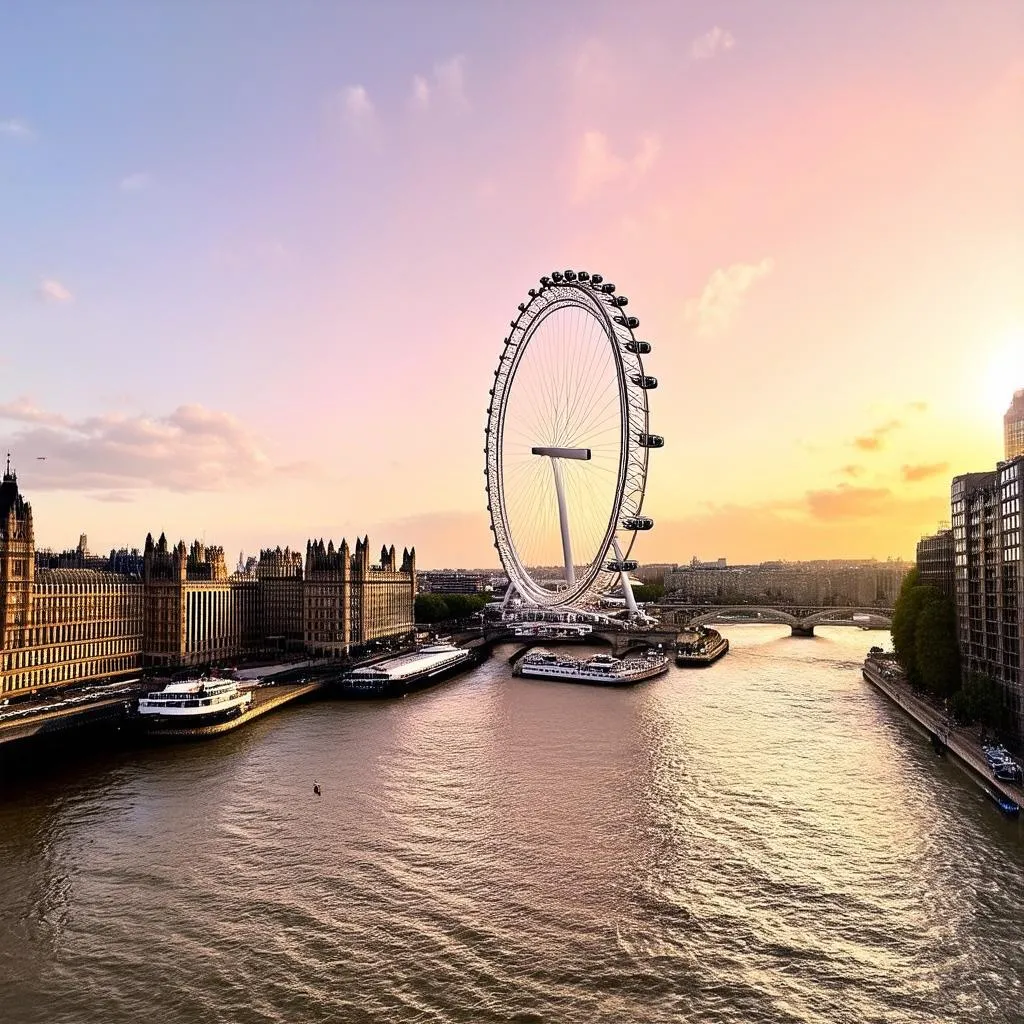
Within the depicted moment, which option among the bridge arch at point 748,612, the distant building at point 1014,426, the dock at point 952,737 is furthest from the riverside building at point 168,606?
the distant building at point 1014,426

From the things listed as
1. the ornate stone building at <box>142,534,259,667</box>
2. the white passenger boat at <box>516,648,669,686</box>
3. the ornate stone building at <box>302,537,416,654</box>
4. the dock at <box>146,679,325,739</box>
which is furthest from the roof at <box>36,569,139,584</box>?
the white passenger boat at <box>516,648,669,686</box>

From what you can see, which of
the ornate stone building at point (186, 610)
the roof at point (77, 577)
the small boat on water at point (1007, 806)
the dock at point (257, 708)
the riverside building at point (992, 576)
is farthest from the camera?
the ornate stone building at point (186, 610)

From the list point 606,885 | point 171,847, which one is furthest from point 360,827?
point 606,885

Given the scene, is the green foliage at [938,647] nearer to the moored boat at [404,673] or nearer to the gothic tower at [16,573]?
the moored boat at [404,673]

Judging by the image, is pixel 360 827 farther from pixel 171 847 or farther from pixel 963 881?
pixel 963 881

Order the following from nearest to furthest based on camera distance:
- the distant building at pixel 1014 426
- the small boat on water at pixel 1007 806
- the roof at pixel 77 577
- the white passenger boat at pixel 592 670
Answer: the small boat on water at pixel 1007 806 < the roof at pixel 77 577 < the white passenger boat at pixel 592 670 < the distant building at pixel 1014 426

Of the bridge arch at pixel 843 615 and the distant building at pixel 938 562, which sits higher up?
the distant building at pixel 938 562

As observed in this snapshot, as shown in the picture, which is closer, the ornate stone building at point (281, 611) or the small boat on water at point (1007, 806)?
the small boat on water at point (1007, 806)
